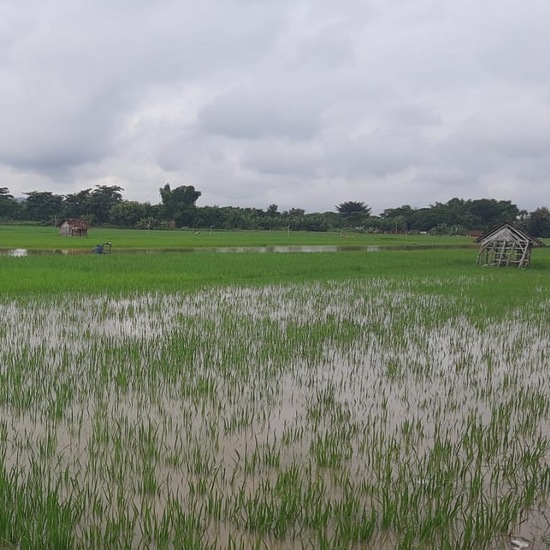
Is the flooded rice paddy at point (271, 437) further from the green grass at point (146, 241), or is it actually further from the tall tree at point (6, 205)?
the tall tree at point (6, 205)

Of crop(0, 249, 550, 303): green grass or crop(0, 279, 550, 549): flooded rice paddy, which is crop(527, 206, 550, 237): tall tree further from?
crop(0, 279, 550, 549): flooded rice paddy

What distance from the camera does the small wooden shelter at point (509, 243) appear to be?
66.4 feet

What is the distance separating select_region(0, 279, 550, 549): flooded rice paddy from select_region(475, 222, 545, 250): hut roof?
576 inches

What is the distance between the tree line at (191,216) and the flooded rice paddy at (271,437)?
5163 centimetres

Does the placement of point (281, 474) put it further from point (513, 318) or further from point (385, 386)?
point (513, 318)

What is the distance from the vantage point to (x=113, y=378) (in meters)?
4.66

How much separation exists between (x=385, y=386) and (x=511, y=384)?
4.38 ft

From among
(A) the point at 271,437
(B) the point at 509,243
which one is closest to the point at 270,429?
(A) the point at 271,437

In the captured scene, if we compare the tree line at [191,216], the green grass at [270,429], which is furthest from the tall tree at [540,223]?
the green grass at [270,429]

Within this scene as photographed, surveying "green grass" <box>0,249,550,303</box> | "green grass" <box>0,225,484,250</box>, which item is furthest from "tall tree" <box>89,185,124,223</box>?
"green grass" <box>0,249,550,303</box>

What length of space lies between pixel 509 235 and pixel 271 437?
20278 mm

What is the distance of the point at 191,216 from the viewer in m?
62.4

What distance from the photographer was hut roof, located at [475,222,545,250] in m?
20.1

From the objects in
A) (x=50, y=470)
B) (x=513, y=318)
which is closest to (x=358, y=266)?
(x=513, y=318)
